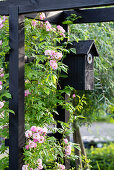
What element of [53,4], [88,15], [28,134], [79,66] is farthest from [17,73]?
[88,15]

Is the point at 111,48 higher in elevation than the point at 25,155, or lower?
higher

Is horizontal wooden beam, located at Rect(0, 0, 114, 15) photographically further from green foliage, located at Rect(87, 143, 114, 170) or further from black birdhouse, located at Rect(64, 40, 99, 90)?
green foliage, located at Rect(87, 143, 114, 170)

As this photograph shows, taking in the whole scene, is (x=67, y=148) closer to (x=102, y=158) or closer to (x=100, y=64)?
(x=100, y=64)

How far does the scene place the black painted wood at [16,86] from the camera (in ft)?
8.09

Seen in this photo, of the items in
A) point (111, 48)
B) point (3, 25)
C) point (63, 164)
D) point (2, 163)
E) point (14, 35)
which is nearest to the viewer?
point (14, 35)

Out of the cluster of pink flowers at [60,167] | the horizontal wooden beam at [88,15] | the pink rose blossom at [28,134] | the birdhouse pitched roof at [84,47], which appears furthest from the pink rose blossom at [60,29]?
the cluster of pink flowers at [60,167]

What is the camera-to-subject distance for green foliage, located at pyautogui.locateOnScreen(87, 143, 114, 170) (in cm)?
499

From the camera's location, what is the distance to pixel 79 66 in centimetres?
312

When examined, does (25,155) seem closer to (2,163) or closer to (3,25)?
(2,163)

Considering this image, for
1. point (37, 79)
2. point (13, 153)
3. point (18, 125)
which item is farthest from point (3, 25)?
point (13, 153)

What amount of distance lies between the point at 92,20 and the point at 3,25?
36.0 inches

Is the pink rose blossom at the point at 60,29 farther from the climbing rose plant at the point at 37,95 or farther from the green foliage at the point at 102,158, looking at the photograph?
the green foliage at the point at 102,158

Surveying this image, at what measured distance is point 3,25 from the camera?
266cm

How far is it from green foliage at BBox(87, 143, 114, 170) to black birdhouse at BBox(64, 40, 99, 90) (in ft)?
7.37
